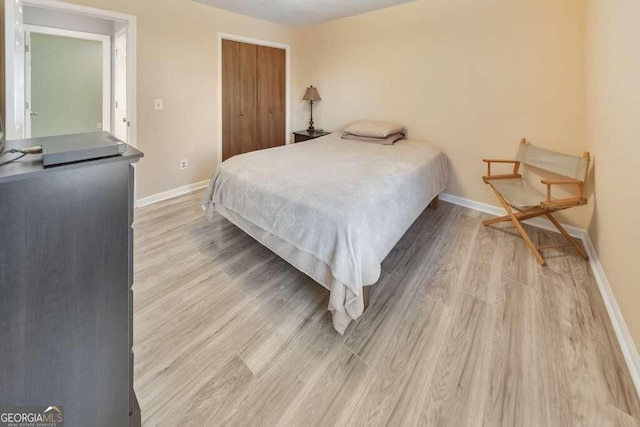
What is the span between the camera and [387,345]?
1.57 meters

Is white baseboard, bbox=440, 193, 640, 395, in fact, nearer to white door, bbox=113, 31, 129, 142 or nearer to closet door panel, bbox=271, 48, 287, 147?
closet door panel, bbox=271, 48, 287, 147

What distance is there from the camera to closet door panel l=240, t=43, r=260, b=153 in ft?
14.0

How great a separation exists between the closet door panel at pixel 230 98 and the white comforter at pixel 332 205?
64.6 inches

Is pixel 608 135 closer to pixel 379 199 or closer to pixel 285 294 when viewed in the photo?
pixel 379 199

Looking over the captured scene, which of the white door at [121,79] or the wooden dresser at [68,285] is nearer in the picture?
the wooden dresser at [68,285]

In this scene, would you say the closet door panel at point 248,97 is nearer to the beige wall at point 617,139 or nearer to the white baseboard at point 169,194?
the white baseboard at point 169,194

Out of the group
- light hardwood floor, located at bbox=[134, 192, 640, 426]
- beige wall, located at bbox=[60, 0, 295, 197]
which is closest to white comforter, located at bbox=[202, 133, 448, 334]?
light hardwood floor, located at bbox=[134, 192, 640, 426]

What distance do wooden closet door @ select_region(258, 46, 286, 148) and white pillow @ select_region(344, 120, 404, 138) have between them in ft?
5.09

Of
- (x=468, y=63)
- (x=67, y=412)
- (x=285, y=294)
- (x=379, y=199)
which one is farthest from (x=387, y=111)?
(x=67, y=412)

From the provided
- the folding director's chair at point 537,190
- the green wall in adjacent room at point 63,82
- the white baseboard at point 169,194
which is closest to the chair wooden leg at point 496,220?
the folding director's chair at point 537,190

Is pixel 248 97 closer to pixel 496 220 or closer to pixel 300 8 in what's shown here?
pixel 300 8

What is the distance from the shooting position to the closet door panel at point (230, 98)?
4020mm

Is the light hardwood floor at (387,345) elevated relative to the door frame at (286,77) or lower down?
lower down

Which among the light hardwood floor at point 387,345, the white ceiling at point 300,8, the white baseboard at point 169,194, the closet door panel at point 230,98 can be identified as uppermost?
the white ceiling at point 300,8
